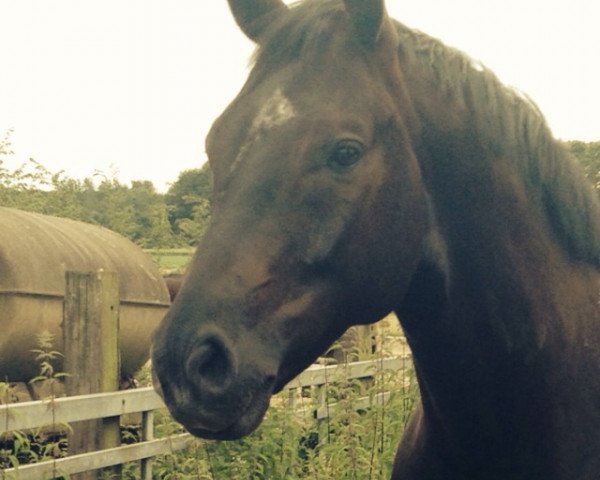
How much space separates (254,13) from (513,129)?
2.77ft

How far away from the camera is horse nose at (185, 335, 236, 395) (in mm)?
1947

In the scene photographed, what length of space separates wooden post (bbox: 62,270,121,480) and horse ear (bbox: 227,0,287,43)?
2.87 meters

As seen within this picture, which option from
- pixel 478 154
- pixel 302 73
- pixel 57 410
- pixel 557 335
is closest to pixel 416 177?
pixel 478 154

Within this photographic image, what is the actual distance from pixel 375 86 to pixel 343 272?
0.53 metres

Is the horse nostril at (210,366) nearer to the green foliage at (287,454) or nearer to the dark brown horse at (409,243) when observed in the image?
the dark brown horse at (409,243)

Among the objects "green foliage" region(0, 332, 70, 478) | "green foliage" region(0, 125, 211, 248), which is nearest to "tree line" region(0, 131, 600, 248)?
"green foliage" region(0, 125, 211, 248)

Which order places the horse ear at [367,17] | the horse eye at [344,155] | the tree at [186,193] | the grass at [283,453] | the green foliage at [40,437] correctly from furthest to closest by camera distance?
the tree at [186,193] → the grass at [283,453] → the green foliage at [40,437] → the horse ear at [367,17] → the horse eye at [344,155]

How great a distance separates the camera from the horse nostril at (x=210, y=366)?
1947 mm

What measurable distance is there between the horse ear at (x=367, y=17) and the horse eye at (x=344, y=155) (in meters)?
0.35

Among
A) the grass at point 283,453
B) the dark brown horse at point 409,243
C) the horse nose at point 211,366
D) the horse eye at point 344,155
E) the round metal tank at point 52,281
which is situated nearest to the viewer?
the horse nose at point 211,366

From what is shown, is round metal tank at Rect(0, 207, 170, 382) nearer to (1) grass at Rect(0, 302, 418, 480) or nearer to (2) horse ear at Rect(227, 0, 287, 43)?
(1) grass at Rect(0, 302, 418, 480)

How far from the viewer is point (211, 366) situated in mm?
1994

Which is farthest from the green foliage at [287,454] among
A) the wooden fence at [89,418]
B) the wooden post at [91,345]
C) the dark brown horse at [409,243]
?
the dark brown horse at [409,243]

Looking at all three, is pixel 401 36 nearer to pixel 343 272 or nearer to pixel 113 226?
pixel 343 272
